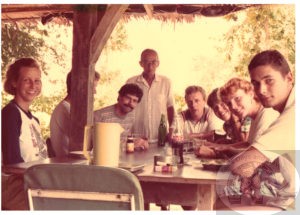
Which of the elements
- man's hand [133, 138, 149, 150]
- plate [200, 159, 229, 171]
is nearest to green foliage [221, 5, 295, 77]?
plate [200, 159, 229, 171]

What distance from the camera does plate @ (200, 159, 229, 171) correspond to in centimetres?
156

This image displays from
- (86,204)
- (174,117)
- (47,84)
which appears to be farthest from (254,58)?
(86,204)

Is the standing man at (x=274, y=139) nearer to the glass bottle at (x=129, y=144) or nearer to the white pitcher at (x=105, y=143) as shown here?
the glass bottle at (x=129, y=144)

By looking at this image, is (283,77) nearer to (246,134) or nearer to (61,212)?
(246,134)

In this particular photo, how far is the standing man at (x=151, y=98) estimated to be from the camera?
173cm

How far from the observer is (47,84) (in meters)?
1.79

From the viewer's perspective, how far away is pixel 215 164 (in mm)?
1577

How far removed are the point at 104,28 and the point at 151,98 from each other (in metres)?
0.31

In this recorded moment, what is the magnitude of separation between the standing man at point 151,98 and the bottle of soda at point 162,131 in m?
0.01

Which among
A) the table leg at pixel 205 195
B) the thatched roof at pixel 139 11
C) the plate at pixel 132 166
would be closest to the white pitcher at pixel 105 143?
the plate at pixel 132 166

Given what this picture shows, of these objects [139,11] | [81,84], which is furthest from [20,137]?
[139,11]

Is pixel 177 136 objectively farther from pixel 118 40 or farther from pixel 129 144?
pixel 118 40

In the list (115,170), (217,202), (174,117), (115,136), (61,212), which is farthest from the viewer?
(174,117)

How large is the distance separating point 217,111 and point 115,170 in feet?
2.87
